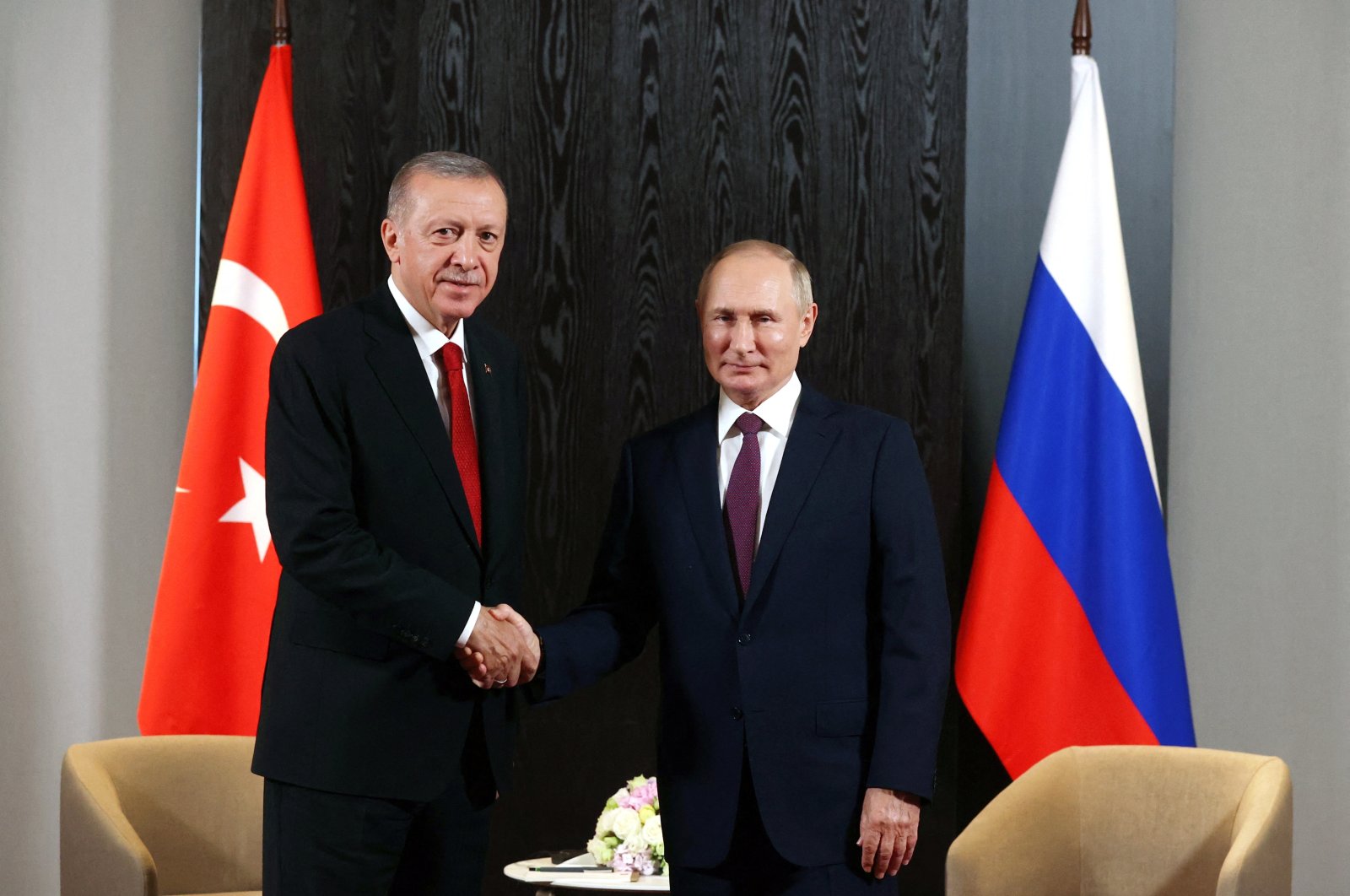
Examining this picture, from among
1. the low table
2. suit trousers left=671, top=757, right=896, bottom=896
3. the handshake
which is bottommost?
the low table

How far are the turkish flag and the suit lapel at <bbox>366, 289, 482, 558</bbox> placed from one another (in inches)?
58.6

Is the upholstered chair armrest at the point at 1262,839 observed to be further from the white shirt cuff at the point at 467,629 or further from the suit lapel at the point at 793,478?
the white shirt cuff at the point at 467,629

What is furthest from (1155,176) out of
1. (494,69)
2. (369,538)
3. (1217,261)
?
(369,538)

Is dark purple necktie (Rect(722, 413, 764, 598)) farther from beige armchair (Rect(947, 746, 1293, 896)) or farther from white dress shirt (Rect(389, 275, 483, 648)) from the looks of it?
beige armchair (Rect(947, 746, 1293, 896))

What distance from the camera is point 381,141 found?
417 centimetres

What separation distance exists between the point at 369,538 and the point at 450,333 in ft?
1.44

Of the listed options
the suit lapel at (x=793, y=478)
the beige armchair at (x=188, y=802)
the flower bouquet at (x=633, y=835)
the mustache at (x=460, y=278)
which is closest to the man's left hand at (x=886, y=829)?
the suit lapel at (x=793, y=478)

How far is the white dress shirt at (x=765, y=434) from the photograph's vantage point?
2.45m

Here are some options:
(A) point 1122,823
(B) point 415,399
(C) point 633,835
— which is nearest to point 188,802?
(C) point 633,835

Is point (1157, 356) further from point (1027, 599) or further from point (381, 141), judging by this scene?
point (381, 141)

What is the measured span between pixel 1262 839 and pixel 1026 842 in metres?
0.52

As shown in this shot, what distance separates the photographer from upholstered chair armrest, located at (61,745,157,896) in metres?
2.97

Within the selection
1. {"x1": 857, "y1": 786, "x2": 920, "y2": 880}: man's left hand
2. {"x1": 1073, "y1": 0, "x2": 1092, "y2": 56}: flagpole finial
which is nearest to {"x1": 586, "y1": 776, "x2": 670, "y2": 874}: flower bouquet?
{"x1": 857, "y1": 786, "x2": 920, "y2": 880}: man's left hand

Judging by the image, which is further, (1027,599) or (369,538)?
(1027,599)
